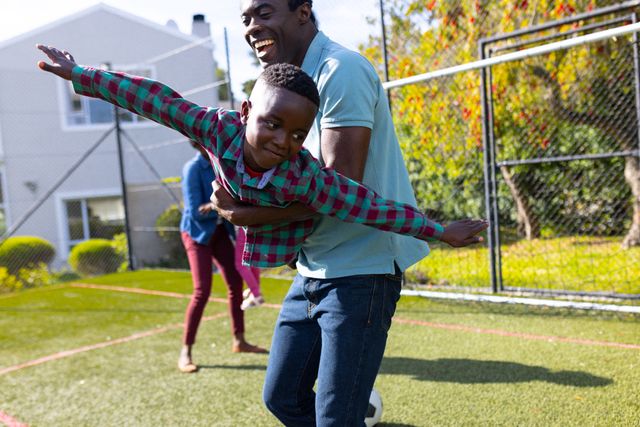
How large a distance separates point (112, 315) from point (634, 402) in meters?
5.29

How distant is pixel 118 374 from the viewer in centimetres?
448

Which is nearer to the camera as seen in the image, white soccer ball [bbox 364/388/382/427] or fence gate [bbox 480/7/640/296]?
white soccer ball [bbox 364/388/382/427]

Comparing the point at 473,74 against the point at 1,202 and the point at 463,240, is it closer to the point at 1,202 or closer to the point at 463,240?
the point at 463,240

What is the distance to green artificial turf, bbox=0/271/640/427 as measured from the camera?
11.1 ft

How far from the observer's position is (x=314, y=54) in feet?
6.29

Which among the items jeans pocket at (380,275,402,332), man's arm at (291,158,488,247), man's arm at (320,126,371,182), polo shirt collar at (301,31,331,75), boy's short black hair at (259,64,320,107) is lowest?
jeans pocket at (380,275,402,332)

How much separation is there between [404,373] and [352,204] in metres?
2.67

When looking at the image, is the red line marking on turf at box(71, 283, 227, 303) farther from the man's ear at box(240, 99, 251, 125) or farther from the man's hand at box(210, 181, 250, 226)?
the man's ear at box(240, 99, 251, 125)

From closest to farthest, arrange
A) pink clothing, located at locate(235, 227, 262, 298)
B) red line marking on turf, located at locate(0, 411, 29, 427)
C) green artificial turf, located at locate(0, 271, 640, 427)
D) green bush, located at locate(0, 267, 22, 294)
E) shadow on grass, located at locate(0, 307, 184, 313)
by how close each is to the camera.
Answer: green artificial turf, located at locate(0, 271, 640, 427) < red line marking on turf, located at locate(0, 411, 29, 427) < pink clothing, located at locate(235, 227, 262, 298) < shadow on grass, located at locate(0, 307, 184, 313) < green bush, located at locate(0, 267, 22, 294)

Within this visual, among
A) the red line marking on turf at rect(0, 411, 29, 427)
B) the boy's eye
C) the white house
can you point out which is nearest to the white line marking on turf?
the red line marking on turf at rect(0, 411, 29, 427)

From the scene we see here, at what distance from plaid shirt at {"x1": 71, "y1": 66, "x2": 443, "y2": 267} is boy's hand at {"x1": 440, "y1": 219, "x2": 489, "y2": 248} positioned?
0.13 feet

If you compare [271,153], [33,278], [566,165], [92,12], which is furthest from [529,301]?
[92,12]

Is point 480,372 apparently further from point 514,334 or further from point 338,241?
point 338,241

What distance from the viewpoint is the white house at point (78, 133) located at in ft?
45.8
